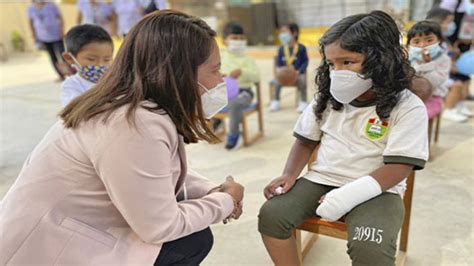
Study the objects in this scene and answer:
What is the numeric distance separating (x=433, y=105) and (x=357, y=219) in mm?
1489

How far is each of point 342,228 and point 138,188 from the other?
2.21ft

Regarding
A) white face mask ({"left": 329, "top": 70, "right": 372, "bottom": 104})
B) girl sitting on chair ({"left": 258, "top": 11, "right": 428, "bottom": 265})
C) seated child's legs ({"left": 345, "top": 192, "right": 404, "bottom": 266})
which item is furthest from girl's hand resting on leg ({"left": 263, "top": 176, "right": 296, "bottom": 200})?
white face mask ({"left": 329, "top": 70, "right": 372, "bottom": 104})

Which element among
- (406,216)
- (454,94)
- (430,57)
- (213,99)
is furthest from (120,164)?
(454,94)

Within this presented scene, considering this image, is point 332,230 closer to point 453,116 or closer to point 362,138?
point 362,138

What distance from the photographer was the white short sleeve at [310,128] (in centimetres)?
141

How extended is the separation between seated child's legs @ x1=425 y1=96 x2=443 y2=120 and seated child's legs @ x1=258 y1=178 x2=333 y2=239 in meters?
1.27

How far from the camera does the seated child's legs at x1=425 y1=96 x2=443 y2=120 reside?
7.45 ft

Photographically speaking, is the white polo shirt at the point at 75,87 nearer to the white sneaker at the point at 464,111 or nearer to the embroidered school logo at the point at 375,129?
the embroidered school logo at the point at 375,129

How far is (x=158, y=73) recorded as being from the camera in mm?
910

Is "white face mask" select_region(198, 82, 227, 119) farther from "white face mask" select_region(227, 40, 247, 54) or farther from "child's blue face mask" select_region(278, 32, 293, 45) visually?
"child's blue face mask" select_region(278, 32, 293, 45)

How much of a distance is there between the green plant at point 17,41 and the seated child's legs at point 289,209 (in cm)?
1071

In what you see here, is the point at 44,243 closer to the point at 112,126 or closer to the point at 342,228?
the point at 112,126

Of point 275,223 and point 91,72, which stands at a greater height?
point 91,72

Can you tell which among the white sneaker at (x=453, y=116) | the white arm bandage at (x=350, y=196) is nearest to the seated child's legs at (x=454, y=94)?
the white sneaker at (x=453, y=116)
